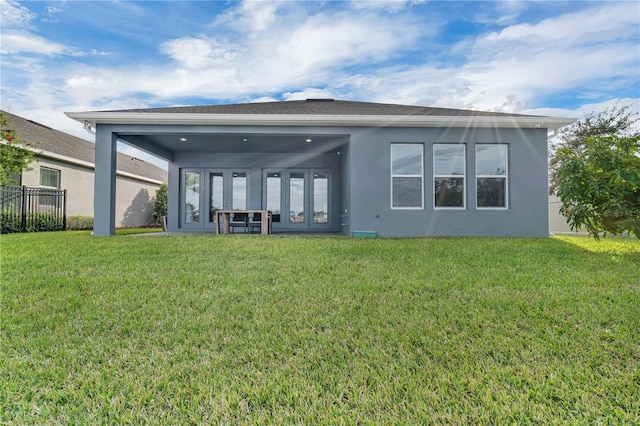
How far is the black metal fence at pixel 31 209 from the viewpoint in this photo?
31.0ft

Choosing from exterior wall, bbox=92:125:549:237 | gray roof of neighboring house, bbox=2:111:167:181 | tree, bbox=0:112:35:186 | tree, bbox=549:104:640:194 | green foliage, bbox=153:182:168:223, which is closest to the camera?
exterior wall, bbox=92:125:549:237

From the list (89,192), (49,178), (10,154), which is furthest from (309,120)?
(89,192)

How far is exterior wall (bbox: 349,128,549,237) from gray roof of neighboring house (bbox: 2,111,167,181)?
10.2 meters

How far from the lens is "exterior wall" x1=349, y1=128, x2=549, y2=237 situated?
8.28 metres

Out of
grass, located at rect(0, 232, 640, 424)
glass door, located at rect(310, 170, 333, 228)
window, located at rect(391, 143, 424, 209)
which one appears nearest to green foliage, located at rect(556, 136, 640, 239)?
grass, located at rect(0, 232, 640, 424)

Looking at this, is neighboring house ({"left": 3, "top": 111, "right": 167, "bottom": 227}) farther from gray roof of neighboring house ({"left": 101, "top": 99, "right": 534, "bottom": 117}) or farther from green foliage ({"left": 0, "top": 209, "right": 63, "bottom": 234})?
gray roof of neighboring house ({"left": 101, "top": 99, "right": 534, "bottom": 117})

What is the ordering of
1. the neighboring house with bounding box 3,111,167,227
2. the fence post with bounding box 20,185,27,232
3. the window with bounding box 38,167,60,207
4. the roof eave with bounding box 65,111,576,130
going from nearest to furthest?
the roof eave with bounding box 65,111,576,130
the fence post with bounding box 20,185,27,232
the window with bounding box 38,167,60,207
the neighboring house with bounding box 3,111,167,227

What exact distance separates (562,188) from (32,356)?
7238 millimetres

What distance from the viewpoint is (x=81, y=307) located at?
2887 mm

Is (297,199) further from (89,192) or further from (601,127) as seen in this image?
(601,127)

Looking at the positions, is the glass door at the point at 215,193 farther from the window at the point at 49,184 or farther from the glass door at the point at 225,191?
the window at the point at 49,184

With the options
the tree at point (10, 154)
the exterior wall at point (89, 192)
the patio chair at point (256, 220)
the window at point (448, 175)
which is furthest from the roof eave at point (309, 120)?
the exterior wall at point (89, 192)

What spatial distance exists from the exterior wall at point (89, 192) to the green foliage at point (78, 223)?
1140 millimetres

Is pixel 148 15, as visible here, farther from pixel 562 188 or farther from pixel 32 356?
pixel 562 188
